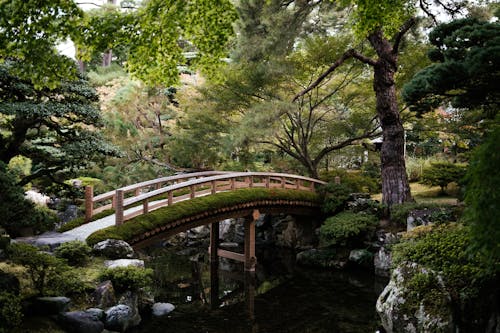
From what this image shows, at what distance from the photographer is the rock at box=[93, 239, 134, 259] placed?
1026 cm

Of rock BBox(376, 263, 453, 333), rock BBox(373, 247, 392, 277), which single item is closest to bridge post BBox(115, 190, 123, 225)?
rock BBox(376, 263, 453, 333)

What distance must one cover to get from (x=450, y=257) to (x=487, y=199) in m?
2.91

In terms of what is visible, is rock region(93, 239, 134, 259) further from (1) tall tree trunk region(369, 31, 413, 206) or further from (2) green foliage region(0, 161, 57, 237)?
(1) tall tree trunk region(369, 31, 413, 206)

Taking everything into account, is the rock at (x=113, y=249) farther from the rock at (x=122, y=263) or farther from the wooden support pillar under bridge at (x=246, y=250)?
the wooden support pillar under bridge at (x=246, y=250)

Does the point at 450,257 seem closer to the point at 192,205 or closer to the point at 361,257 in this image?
the point at 192,205

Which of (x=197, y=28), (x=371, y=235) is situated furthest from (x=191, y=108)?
(x=197, y=28)

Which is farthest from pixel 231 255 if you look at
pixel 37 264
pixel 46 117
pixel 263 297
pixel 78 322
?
pixel 37 264

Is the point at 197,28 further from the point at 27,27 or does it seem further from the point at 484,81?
the point at 484,81

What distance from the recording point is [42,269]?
7840 mm

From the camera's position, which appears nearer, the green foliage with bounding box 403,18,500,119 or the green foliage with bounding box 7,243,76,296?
the green foliage with bounding box 7,243,76,296

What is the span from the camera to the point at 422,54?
17.1 meters

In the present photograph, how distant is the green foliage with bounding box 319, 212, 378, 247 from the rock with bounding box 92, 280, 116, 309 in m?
8.80

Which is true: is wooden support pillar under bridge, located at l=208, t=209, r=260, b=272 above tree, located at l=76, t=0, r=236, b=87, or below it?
below

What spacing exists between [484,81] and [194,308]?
8658mm
